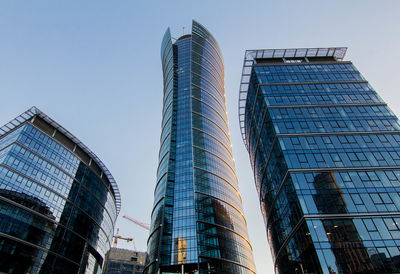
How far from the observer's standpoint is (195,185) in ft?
231

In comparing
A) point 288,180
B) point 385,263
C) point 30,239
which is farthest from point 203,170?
point 385,263

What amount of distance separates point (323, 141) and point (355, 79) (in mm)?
22134

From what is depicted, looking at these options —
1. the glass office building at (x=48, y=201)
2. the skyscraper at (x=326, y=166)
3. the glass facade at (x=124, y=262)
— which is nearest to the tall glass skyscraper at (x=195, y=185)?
the skyscraper at (x=326, y=166)

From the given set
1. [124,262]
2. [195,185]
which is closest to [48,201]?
[195,185]

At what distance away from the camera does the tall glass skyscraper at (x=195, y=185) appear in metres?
59.7

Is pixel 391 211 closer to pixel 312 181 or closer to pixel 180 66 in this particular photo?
pixel 312 181

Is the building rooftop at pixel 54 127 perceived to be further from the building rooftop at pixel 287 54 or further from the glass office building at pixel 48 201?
the building rooftop at pixel 287 54

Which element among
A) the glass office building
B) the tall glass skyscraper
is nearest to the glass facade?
the glass office building

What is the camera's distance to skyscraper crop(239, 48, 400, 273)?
1336 inches

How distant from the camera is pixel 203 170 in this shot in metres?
75.8

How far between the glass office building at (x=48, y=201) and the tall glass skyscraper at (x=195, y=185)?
59.2 ft

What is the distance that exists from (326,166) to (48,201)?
2264 inches

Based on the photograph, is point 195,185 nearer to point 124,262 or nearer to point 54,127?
point 54,127

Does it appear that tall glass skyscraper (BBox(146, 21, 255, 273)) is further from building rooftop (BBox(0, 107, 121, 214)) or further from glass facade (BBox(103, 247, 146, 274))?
glass facade (BBox(103, 247, 146, 274))
